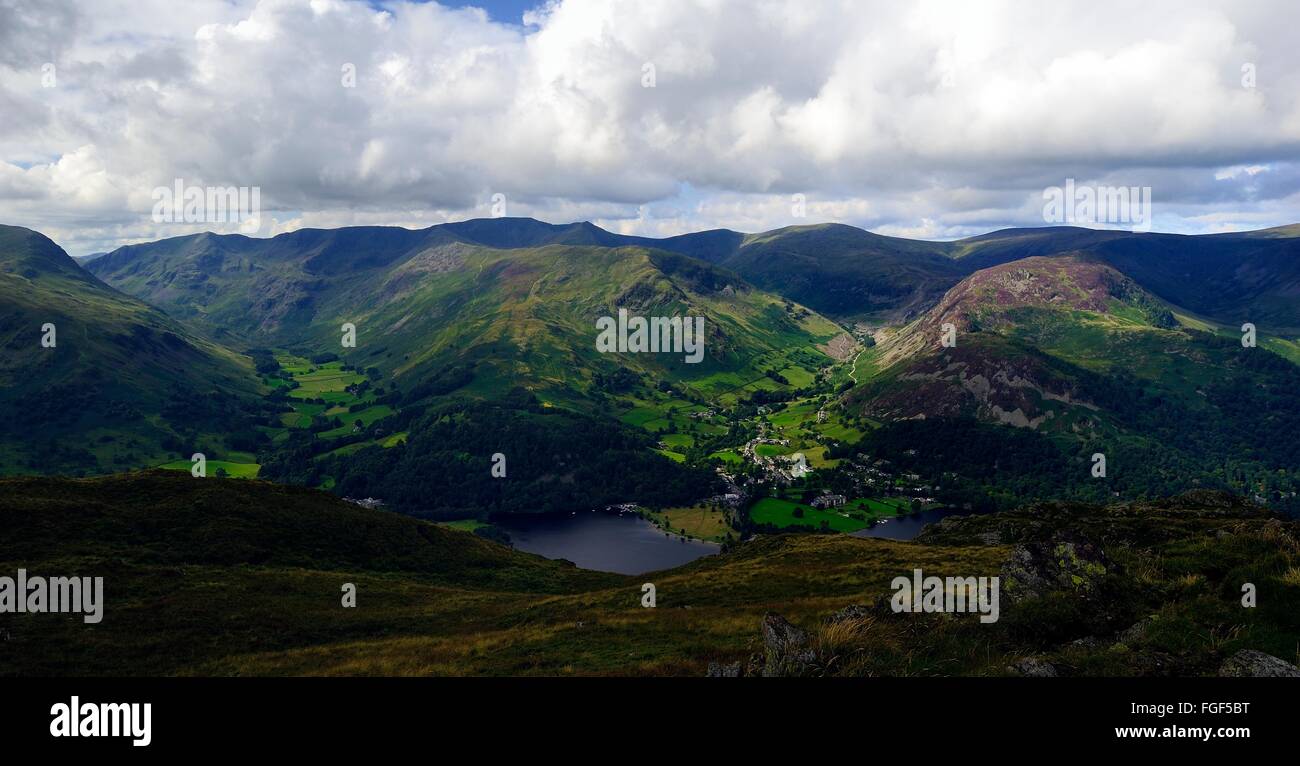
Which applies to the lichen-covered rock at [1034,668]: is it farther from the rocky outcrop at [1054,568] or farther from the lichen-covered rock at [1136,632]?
the rocky outcrop at [1054,568]

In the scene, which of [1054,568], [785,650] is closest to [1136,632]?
[1054,568]

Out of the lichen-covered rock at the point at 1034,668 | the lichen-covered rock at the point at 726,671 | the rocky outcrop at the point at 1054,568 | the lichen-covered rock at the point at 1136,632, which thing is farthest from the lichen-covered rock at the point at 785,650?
the lichen-covered rock at the point at 1136,632

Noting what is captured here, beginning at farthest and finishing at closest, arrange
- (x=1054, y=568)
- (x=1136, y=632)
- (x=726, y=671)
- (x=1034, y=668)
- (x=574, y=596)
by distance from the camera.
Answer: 1. (x=574, y=596)
2. (x=1054, y=568)
3. (x=726, y=671)
4. (x=1136, y=632)
5. (x=1034, y=668)

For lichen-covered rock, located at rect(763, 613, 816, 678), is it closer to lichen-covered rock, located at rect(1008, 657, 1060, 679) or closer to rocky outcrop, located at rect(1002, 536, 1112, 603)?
lichen-covered rock, located at rect(1008, 657, 1060, 679)

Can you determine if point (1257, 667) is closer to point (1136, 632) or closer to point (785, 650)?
point (1136, 632)
